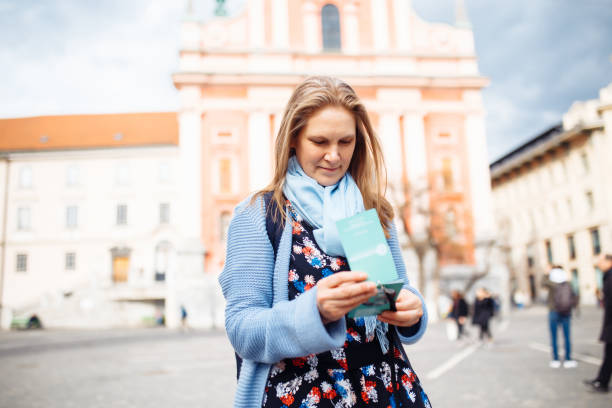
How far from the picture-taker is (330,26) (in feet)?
109

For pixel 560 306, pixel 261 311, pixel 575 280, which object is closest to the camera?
pixel 261 311

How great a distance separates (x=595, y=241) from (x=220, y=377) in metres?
33.1

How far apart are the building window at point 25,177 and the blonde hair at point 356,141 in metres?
44.8

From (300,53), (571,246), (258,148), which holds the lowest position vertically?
(571,246)

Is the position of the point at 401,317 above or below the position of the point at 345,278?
below

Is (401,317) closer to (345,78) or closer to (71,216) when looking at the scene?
(345,78)

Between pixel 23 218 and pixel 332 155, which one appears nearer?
pixel 332 155

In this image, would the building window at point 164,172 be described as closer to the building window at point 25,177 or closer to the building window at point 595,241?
the building window at point 25,177

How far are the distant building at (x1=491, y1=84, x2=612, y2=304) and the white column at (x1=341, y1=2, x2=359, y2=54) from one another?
51.6ft

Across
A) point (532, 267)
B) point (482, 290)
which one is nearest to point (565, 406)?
point (482, 290)

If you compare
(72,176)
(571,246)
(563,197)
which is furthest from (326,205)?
(72,176)

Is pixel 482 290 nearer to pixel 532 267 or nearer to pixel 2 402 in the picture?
pixel 2 402

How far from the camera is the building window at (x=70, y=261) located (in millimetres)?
39312

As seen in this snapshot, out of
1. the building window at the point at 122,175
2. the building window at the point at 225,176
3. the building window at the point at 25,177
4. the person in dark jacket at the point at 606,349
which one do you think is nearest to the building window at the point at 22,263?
the building window at the point at 25,177
